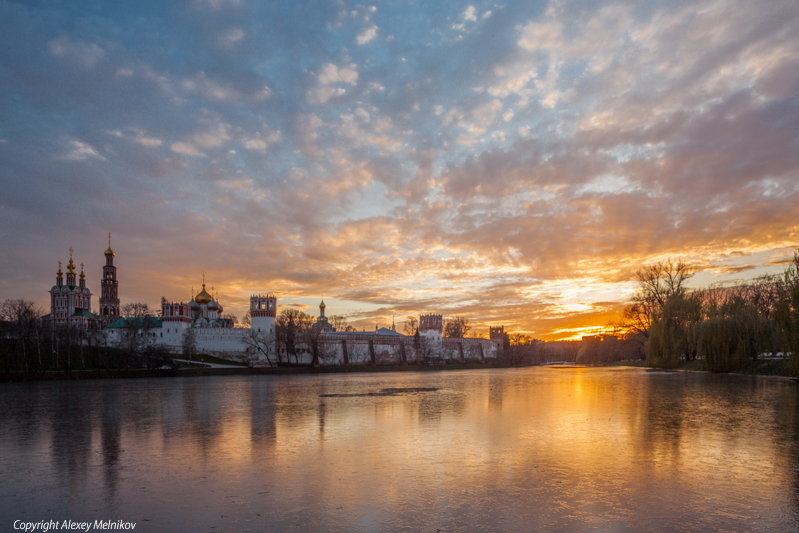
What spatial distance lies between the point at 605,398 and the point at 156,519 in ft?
61.0

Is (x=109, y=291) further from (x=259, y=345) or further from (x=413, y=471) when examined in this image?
(x=413, y=471)

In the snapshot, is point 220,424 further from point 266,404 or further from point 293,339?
point 293,339

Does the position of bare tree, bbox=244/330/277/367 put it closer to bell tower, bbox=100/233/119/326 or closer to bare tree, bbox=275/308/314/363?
bare tree, bbox=275/308/314/363

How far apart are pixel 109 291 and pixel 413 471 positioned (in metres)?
105

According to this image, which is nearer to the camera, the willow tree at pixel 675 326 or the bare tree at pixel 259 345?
the willow tree at pixel 675 326

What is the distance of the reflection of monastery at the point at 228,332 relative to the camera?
71500mm

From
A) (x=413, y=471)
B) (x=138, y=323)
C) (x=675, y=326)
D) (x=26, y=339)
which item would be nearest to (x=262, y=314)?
(x=138, y=323)

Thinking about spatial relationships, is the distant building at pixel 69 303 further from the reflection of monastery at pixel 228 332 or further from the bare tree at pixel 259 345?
the bare tree at pixel 259 345

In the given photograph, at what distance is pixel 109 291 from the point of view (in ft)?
316

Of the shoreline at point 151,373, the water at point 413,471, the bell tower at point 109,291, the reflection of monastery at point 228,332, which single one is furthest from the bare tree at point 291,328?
the water at point 413,471

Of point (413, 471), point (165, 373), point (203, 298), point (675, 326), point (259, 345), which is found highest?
point (203, 298)

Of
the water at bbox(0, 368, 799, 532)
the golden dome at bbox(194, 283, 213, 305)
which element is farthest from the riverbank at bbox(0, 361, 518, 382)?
the water at bbox(0, 368, 799, 532)

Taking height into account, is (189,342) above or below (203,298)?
below

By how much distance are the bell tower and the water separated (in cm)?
9157
